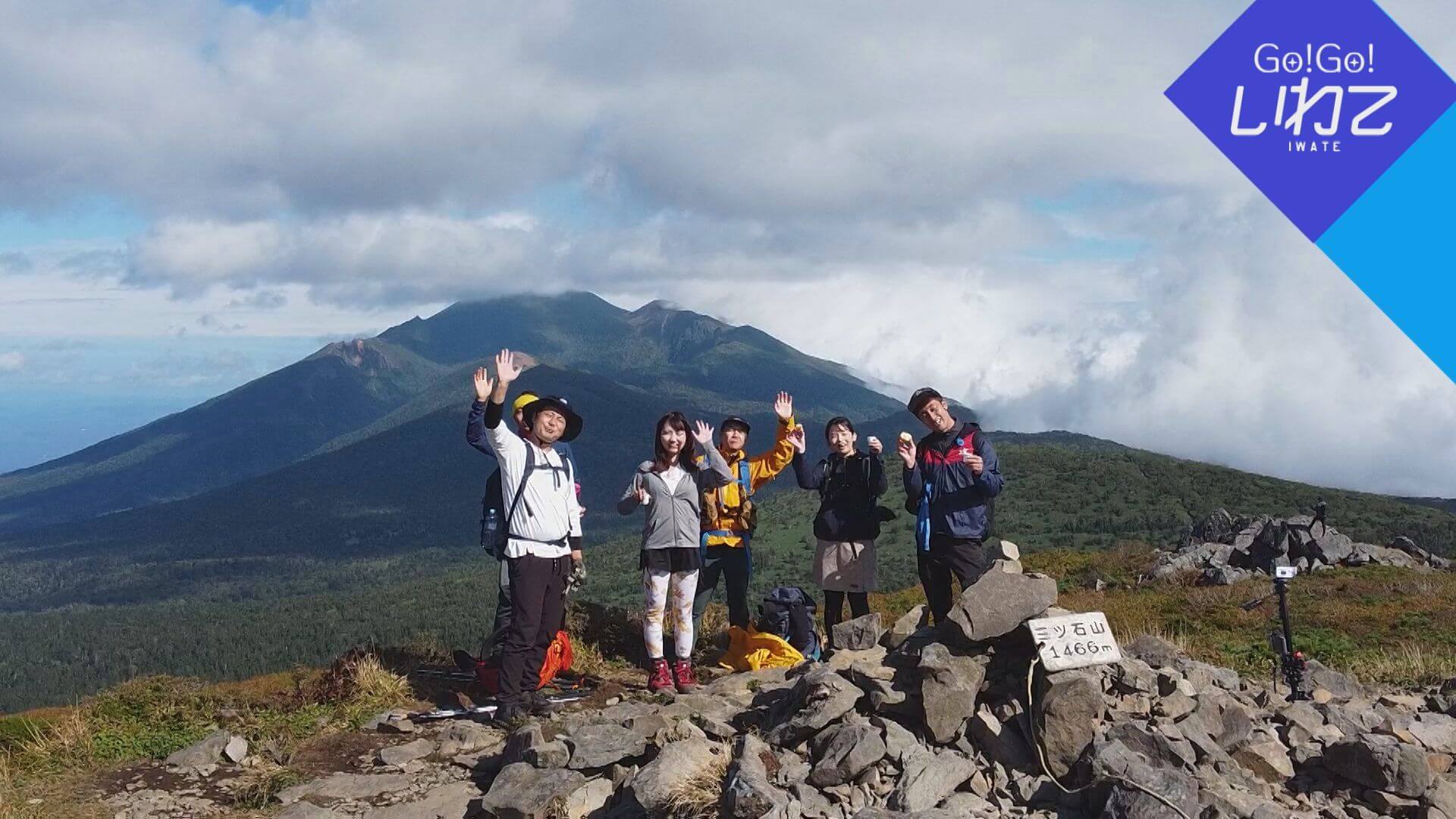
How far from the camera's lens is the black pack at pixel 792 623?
11062 mm

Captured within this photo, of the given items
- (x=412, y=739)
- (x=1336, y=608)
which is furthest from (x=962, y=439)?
(x=1336, y=608)

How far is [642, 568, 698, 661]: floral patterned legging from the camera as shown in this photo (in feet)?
31.7

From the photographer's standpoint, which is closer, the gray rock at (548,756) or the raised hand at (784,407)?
the gray rock at (548,756)

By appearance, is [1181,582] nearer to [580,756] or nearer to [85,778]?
[580,756]

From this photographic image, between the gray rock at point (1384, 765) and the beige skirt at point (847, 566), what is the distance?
4.60 m

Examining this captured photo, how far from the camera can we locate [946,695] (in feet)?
23.3

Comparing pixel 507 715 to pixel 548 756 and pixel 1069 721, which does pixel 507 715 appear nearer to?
pixel 548 756

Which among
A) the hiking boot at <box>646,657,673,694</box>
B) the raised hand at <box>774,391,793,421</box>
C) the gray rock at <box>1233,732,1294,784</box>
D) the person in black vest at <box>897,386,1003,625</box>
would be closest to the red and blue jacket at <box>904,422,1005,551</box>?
the person in black vest at <box>897,386,1003,625</box>

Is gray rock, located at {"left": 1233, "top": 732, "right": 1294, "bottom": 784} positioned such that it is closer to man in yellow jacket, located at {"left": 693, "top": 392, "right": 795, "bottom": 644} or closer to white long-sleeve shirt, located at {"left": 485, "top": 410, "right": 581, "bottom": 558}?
man in yellow jacket, located at {"left": 693, "top": 392, "right": 795, "bottom": 644}

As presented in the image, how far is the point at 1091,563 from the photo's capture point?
30734mm

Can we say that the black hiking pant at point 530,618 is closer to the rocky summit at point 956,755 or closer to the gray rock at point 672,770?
the rocky summit at point 956,755

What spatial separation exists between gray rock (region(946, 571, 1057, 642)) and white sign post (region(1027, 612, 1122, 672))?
143mm

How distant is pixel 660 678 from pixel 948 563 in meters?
3.10

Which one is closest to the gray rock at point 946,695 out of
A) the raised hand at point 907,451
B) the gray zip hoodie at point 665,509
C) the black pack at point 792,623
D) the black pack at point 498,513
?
the raised hand at point 907,451
